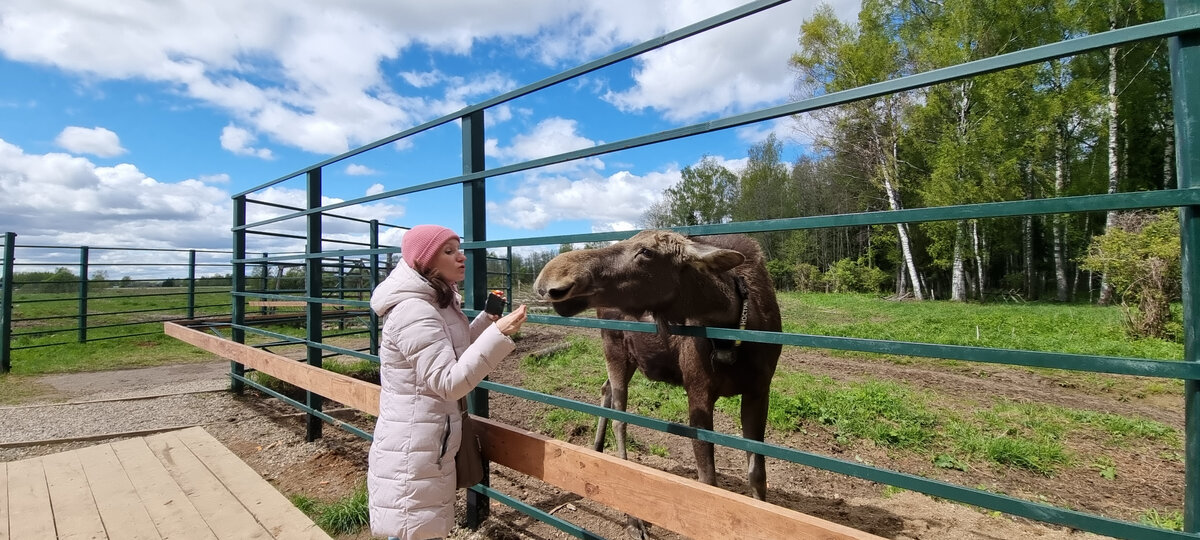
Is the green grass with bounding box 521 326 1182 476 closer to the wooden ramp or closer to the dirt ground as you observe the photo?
the dirt ground

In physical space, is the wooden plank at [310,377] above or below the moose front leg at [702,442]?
above

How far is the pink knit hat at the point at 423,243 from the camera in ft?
6.34

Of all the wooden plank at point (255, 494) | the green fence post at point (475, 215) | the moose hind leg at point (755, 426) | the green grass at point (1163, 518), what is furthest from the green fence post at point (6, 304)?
the green grass at point (1163, 518)

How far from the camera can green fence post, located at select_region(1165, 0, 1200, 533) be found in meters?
1.07

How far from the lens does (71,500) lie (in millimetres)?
2951

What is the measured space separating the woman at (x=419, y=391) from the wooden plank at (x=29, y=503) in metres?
2.31

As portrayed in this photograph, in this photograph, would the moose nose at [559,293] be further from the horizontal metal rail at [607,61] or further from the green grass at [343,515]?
the green grass at [343,515]

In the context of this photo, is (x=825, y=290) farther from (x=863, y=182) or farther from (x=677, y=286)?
(x=677, y=286)

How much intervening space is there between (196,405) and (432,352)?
637 cm

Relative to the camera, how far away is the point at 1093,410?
5793 millimetres

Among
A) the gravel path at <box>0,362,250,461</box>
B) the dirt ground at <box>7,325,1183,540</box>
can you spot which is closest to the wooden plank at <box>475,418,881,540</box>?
the dirt ground at <box>7,325,1183,540</box>

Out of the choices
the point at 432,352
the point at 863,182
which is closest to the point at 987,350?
the point at 432,352

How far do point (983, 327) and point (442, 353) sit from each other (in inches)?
535

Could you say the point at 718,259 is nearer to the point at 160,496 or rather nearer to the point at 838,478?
the point at 838,478
